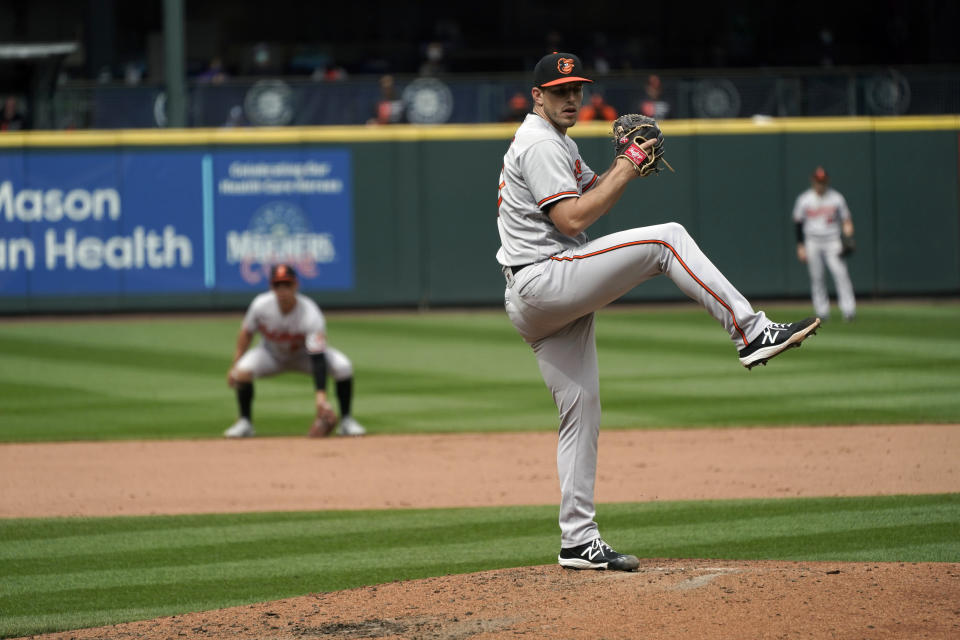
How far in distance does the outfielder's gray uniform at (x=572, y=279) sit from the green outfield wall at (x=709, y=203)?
1525 cm

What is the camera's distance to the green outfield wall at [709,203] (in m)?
20.8

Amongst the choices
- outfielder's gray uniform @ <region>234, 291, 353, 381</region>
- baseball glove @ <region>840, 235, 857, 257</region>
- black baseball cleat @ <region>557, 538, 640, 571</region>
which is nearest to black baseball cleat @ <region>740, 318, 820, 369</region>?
black baseball cleat @ <region>557, 538, 640, 571</region>

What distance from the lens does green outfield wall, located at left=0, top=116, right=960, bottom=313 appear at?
20.8 meters

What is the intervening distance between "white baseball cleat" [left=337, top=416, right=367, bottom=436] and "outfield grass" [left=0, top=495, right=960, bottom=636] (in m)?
2.99

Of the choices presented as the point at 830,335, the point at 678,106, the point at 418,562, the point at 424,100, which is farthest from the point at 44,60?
the point at 418,562

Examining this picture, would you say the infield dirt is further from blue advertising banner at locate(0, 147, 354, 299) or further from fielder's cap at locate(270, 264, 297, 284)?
blue advertising banner at locate(0, 147, 354, 299)

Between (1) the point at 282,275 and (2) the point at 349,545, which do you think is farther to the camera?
(1) the point at 282,275

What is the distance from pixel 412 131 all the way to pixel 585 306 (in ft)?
52.6

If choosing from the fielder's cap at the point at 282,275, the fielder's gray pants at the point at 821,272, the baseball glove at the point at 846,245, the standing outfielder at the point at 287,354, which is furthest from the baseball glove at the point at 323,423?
the baseball glove at the point at 846,245

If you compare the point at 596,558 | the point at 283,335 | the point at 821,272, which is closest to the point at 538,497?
the point at 596,558

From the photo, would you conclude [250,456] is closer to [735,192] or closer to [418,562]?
[418,562]

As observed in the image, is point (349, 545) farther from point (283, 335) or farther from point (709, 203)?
point (709, 203)

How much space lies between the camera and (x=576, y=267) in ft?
16.6

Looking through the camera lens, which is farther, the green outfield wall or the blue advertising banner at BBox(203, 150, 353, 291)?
the green outfield wall
